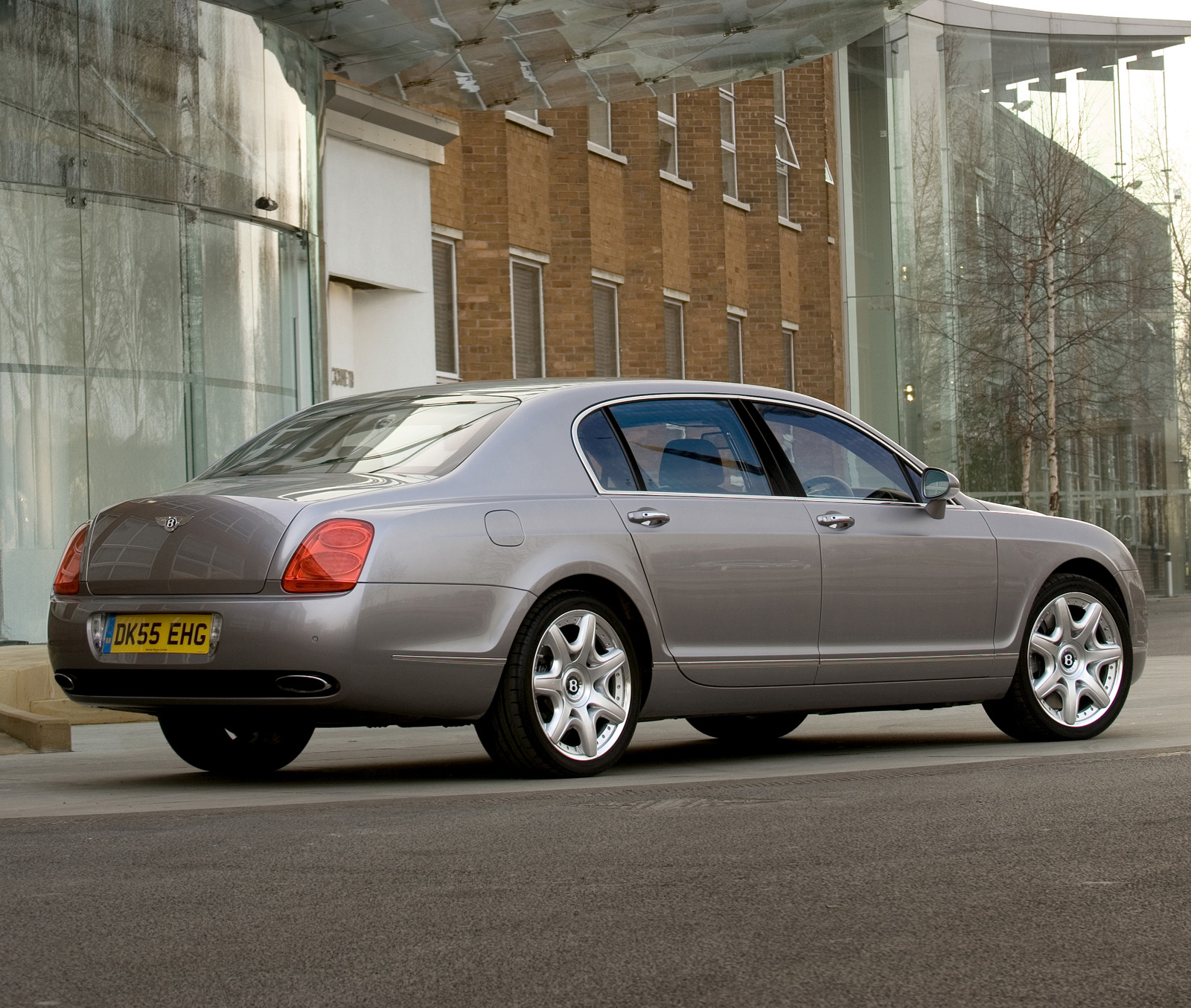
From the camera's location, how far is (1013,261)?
126ft

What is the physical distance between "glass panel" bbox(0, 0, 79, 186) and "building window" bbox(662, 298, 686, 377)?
50.8 ft

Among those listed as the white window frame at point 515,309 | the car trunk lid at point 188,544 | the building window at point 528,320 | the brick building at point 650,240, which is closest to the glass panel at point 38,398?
the brick building at point 650,240

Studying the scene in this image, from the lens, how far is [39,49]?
608 inches

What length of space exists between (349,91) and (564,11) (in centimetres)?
355

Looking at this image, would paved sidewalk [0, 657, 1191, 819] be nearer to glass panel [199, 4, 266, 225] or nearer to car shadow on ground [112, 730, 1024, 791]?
car shadow on ground [112, 730, 1024, 791]

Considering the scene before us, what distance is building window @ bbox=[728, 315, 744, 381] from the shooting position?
32.9 meters

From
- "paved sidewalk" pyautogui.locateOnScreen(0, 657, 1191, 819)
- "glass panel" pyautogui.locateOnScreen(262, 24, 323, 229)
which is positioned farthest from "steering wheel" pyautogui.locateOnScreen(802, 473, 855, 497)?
"glass panel" pyautogui.locateOnScreen(262, 24, 323, 229)

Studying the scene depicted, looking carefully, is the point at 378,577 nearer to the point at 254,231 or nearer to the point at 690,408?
the point at 690,408

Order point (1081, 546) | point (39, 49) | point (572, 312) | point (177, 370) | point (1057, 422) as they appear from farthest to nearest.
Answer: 1. point (1057, 422)
2. point (572, 312)
3. point (177, 370)
4. point (39, 49)
5. point (1081, 546)

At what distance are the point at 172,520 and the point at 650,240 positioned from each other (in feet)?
73.5

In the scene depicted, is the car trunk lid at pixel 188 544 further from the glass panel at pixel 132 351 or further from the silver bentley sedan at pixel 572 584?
the glass panel at pixel 132 351

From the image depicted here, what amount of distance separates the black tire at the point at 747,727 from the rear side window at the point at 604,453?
7.01ft


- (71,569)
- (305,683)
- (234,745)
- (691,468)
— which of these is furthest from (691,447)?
(71,569)

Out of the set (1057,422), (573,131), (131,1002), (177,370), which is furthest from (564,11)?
(1057,422)
